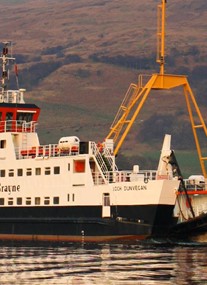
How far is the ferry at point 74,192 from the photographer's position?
5919 cm

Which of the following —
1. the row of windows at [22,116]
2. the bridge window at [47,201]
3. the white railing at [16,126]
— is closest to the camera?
the bridge window at [47,201]

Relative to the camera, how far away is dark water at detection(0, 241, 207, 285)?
136ft

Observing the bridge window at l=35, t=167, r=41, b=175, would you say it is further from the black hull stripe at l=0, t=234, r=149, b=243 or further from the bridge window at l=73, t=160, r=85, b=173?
the black hull stripe at l=0, t=234, r=149, b=243

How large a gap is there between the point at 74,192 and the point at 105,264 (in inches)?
590

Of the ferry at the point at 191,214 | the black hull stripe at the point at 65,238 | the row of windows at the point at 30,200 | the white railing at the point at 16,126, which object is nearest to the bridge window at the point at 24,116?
the white railing at the point at 16,126

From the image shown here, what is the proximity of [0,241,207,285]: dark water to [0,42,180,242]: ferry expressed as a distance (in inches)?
66.2

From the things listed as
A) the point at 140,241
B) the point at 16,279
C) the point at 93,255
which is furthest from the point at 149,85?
the point at 16,279

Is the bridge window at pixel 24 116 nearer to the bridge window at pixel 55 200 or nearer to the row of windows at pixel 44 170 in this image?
the row of windows at pixel 44 170

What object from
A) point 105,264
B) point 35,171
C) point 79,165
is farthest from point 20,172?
point 105,264

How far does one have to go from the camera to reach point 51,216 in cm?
6247

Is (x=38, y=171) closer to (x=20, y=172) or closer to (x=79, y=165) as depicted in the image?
(x=20, y=172)

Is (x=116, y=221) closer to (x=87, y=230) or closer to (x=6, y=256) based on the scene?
(x=87, y=230)

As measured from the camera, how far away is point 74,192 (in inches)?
2427

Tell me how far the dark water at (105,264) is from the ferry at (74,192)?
1682mm
